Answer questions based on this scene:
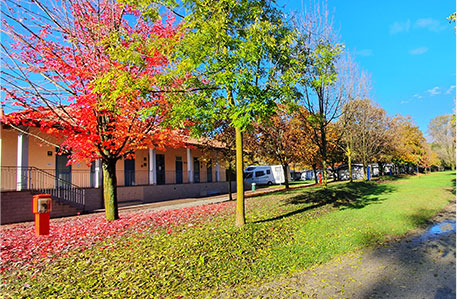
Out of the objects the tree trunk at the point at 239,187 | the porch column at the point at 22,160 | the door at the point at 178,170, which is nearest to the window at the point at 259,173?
the door at the point at 178,170

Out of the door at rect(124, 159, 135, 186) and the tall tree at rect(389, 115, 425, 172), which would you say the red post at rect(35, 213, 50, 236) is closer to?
the door at rect(124, 159, 135, 186)

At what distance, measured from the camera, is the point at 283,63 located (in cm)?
717

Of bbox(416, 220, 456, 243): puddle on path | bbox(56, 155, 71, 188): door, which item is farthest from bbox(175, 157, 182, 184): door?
bbox(416, 220, 456, 243): puddle on path

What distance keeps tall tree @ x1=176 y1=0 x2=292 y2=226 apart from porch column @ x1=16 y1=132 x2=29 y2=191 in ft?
34.2

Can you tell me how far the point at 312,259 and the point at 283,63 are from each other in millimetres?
4889

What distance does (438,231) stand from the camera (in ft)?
23.0

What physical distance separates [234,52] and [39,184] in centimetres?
1214

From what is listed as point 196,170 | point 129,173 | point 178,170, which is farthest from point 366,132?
point 129,173

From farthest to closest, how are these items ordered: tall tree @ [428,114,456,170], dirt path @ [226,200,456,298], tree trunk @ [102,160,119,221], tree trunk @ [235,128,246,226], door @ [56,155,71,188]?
tall tree @ [428,114,456,170] → door @ [56,155,71,188] → tree trunk @ [102,160,119,221] → tree trunk @ [235,128,246,226] → dirt path @ [226,200,456,298]

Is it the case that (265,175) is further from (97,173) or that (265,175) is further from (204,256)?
(204,256)

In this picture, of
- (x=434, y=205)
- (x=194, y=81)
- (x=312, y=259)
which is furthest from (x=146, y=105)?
(x=434, y=205)

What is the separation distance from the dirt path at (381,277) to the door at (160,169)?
1653cm

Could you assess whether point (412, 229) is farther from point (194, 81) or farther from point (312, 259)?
point (194, 81)

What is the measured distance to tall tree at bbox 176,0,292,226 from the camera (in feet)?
18.6
